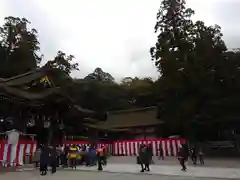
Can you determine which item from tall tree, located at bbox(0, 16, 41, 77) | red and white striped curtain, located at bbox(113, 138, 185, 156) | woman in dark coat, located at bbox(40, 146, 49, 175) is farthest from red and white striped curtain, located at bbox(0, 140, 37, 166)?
tall tree, located at bbox(0, 16, 41, 77)

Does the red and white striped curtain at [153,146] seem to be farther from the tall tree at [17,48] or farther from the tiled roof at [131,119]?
the tall tree at [17,48]

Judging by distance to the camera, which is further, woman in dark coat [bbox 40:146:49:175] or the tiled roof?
the tiled roof

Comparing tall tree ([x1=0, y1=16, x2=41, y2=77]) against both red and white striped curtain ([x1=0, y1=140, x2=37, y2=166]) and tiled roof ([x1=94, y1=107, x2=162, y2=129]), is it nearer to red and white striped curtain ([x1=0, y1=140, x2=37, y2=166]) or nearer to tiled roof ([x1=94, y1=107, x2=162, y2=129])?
tiled roof ([x1=94, y1=107, x2=162, y2=129])

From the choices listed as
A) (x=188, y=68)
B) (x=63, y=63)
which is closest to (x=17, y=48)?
(x=63, y=63)

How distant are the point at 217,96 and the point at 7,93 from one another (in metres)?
17.0

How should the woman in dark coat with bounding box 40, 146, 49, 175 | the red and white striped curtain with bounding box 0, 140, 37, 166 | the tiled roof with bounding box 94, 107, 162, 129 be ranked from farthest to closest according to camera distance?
the tiled roof with bounding box 94, 107, 162, 129 < the red and white striped curtain with bounding box 0, 140, 37, 166 < the woman in dark coat with bounding box 40, 146, 49, 175

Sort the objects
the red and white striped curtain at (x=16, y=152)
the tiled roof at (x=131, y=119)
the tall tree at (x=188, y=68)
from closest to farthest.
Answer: the red and white striped curtain at (x=16, y=152) < the tall tree at (x=188, y=68) < the tiled roof at (x=131, y=119)

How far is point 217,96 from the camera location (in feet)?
88.6

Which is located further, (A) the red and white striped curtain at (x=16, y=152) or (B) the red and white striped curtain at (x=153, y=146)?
(B) the red and white striped curtain at (x=153, y=146)

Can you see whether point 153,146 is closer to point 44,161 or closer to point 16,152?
point 16,152

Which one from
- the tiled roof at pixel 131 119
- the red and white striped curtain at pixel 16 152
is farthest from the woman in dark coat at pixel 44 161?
the tiled roof at pixel 131 119

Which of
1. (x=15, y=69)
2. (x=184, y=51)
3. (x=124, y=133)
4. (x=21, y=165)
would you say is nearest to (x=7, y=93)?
(x=21, y=165)

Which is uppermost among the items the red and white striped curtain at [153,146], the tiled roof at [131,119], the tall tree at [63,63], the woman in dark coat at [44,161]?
the tall tree at [63,63]

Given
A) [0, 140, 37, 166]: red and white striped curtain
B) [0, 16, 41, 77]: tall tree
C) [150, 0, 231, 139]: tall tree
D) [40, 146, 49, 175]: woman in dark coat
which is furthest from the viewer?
[0, 16, 41, 77]: tall tree
